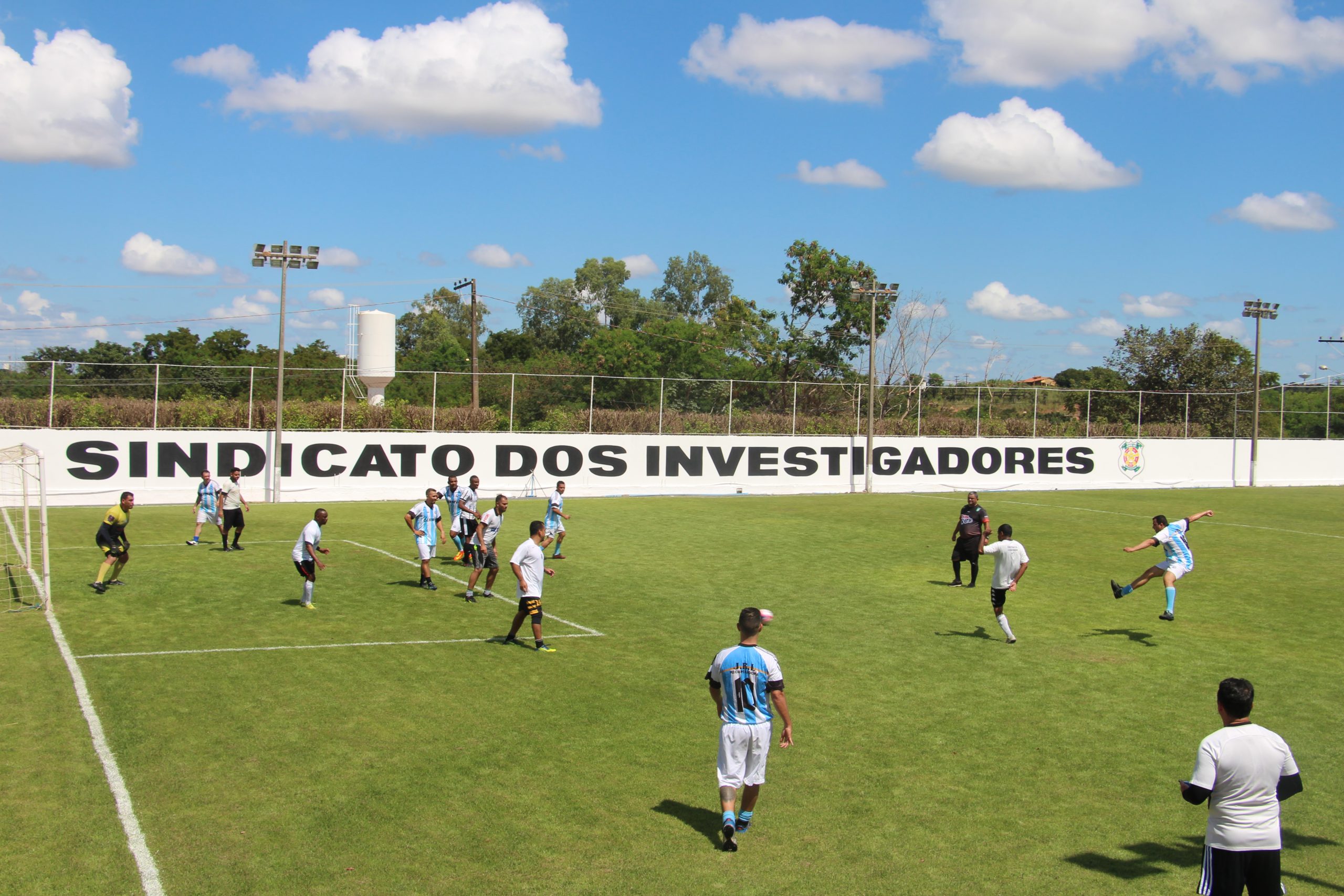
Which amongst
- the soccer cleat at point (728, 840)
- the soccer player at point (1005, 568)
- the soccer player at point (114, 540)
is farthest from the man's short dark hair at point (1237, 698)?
the soccer player at point (114, 540)

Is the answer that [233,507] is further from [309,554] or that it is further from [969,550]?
[969,550]

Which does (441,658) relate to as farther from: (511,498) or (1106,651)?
(511,498)

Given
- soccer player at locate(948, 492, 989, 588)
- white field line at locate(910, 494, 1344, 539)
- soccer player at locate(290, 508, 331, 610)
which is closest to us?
soccer player at locate(290, 508, 331, 610)

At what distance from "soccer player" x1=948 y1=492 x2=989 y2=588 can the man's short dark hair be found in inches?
536

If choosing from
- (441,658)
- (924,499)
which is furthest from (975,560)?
(924,499)

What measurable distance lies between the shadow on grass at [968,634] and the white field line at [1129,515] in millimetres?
18400

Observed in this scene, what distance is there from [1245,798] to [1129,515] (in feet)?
100

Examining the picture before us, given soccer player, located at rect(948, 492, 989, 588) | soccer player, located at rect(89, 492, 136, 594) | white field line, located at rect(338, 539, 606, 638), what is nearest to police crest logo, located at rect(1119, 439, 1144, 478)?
soccer player, located at rect(948, 492, 989, 588)

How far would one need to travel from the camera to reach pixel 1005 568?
14.6 m

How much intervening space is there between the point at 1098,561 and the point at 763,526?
9.11 m

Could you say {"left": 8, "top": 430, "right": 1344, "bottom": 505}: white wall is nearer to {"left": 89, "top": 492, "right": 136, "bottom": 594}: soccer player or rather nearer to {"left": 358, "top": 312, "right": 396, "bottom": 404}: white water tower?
{"left": 358, "top": 312, "right": 396, "bottom": 404}: white water tower

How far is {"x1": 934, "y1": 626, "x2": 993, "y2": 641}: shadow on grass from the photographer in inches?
604

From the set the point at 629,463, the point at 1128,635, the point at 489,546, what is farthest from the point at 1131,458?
the point at 489,546

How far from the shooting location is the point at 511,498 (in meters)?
35.6
